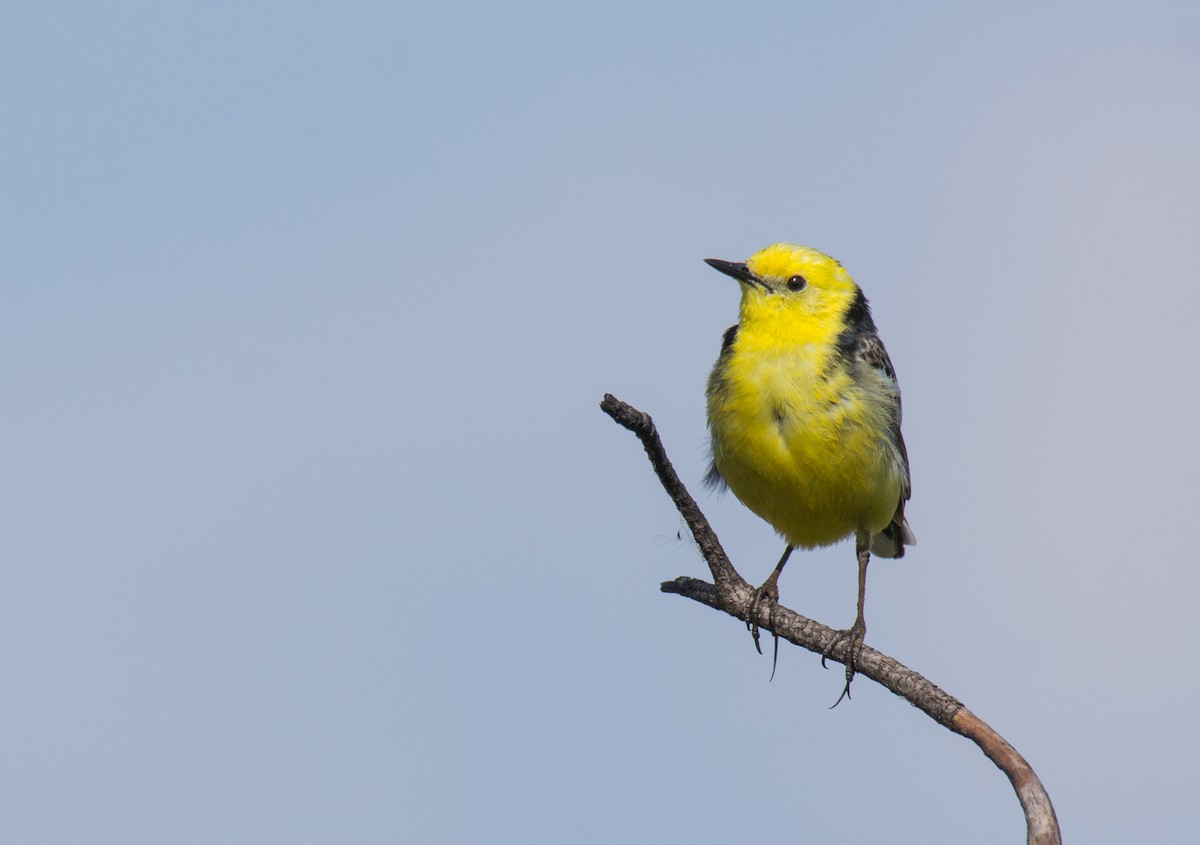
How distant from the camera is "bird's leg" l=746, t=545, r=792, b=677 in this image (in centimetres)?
776

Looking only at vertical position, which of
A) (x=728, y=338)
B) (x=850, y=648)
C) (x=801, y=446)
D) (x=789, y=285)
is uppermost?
(x=789, y=285)

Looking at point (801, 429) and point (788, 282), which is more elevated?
point (788, 282)

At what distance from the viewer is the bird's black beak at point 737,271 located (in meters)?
9.45

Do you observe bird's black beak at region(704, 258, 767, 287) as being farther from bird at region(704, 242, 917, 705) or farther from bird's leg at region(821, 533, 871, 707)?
bird's leg at region(821, 533, 871, 707)

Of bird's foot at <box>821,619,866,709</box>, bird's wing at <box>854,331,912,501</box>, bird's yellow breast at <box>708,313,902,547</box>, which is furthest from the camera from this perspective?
bird's wing at <box>854,331,912,501</box>

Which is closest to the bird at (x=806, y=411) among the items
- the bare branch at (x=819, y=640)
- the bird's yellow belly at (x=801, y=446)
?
the bird's yellow belly at (x=801, y=446)

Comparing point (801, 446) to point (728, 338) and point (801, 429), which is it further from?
point (728, 338)

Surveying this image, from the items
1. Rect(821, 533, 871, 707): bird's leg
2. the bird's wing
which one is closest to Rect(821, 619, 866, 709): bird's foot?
Rect(821, 533, 871, 707): bird's leg

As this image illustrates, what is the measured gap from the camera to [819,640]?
25.5 feet

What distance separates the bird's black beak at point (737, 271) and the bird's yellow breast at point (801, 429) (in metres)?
0.34

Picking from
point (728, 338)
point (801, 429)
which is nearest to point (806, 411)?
point (801, 429)

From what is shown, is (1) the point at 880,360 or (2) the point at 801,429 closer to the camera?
(2) the point at 801,429

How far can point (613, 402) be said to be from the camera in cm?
661

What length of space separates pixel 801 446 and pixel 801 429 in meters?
0.09
